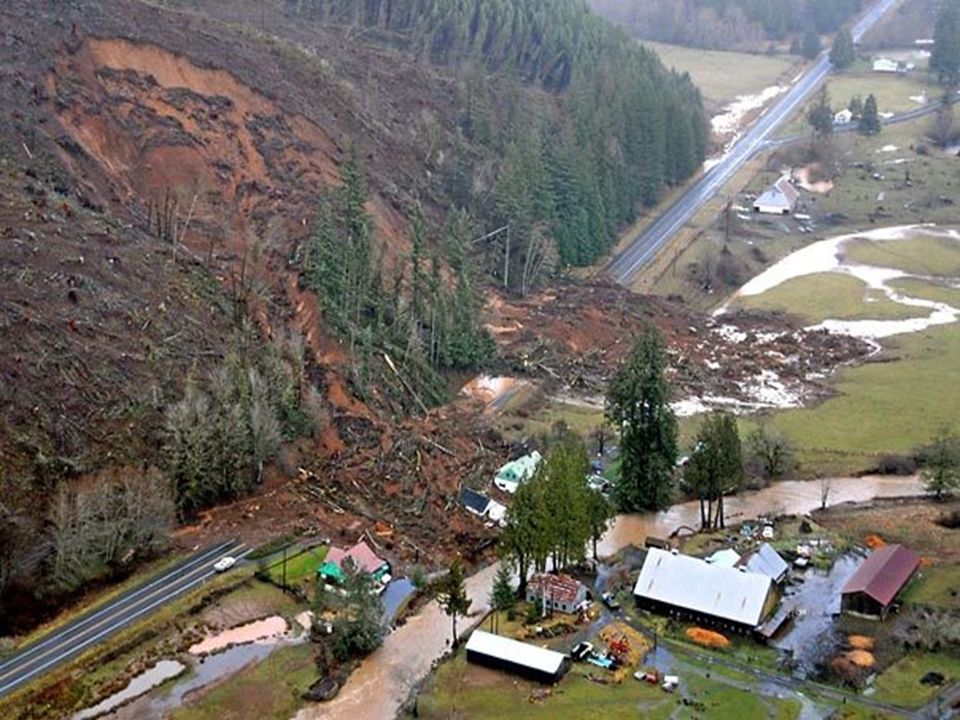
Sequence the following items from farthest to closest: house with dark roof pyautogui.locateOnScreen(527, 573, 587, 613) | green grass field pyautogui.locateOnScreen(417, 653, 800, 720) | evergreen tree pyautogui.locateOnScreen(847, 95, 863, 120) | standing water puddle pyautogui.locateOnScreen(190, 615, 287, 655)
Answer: evergreen tree pyautogui.locateOnScreen(847, 95, 863, 120) → house with dark roof pyautogui.locateOnScreen(527, 573, 587, 613) → standing water puddle pyautogui.locateOnScreen(190, 615, 287, 655) → green grass field pyautogui.locateOnScreen(417, 653, 800, 720)

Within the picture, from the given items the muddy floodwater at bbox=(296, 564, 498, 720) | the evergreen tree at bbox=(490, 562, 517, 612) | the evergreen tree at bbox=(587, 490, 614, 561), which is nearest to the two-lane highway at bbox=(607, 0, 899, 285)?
the evergreen tree at bbox=(587, 490, 614, 561)

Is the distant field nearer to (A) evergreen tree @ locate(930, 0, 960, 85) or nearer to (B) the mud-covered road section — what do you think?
(A) evergreen tree @ locate(930, 0, 960, 85)

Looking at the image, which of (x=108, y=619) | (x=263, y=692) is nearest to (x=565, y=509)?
(x=263, y=692)

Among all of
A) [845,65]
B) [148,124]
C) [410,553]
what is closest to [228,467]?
[410,553]

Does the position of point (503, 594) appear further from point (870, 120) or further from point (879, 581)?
point (870, 120)

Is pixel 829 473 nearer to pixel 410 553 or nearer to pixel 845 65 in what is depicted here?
pixel 410 553

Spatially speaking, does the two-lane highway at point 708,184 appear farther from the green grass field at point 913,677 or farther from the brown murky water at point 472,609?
the green grass field at point 913,677
